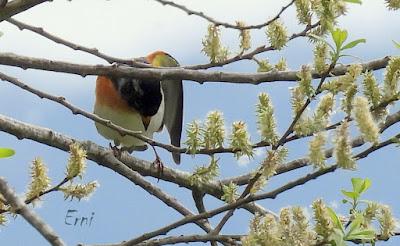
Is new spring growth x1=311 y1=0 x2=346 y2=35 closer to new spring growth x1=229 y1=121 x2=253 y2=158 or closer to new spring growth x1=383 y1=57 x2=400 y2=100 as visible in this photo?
new spring growth x1=383 y1=57 x2=400 y2=100

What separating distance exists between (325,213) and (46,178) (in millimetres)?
625

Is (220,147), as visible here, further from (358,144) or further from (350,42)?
(358,144)

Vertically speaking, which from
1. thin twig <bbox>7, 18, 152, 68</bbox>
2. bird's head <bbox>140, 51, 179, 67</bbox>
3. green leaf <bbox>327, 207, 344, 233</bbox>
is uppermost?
bird's head <bbox>140, 51, 179, 67</bbox>

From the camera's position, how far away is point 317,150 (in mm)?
1632

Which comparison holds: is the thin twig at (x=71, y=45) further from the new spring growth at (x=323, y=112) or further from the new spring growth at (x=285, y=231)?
the new spring growth at (x=285, y=231)

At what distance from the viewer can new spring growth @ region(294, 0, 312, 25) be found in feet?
7.69

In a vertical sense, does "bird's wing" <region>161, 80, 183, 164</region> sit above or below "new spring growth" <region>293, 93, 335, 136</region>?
above

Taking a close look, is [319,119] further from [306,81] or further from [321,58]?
[321,58]

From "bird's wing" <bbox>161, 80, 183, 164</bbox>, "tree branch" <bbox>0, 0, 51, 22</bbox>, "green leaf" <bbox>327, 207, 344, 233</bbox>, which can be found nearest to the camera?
"green leaf" <bbox>327, 207, 344, 233</bbox>

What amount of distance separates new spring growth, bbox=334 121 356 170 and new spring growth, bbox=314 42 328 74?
1.31 feet

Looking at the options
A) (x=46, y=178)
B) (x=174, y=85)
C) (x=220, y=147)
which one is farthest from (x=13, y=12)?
(x=174, y=85)

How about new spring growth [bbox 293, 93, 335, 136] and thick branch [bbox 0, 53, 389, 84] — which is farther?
thick branch [bbox 0, 53, 389, 84]

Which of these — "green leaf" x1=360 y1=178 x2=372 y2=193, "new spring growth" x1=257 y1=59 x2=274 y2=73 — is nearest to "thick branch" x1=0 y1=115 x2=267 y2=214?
"new spring growth" x1=257 y1=59 x2=274 y2=73

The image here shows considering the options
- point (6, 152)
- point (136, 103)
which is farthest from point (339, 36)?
point (136, 103)
